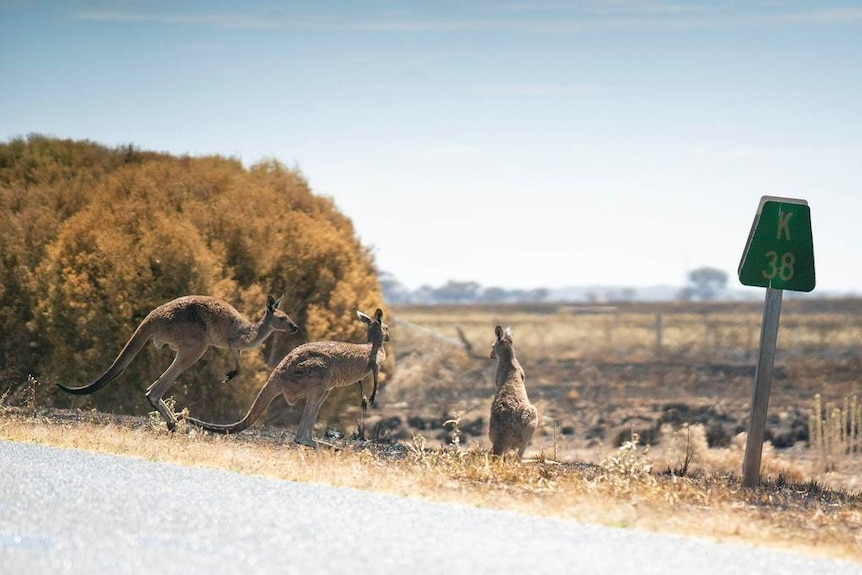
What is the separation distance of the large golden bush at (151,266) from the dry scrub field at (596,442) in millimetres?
1336

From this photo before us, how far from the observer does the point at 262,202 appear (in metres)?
20.1

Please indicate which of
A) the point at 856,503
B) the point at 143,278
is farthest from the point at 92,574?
the point at 143,278

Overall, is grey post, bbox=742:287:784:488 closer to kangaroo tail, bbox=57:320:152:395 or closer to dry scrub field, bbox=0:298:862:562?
dry scrub field, bbox=0:298:862:562

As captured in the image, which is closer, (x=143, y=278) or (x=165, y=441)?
(x=165, y=441)

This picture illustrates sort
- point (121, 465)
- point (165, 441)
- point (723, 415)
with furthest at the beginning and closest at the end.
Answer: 1. point (723, 415)
2. point (165, 441)
3. point (121, 465)

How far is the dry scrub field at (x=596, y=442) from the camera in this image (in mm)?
9555

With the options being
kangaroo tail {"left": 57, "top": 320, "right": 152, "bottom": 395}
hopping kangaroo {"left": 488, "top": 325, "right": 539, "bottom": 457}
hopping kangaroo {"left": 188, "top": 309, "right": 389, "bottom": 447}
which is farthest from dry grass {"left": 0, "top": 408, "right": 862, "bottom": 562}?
kangaroo tail {"left": 57, "top": 320, "right": 152, "bottom": 395}

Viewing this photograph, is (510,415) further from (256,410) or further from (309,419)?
(256,410)

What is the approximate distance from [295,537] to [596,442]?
22060 mm

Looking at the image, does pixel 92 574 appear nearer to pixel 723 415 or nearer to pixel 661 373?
pixel 723 415

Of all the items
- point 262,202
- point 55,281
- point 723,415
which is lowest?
point 723,415

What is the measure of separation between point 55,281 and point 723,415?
21013mm

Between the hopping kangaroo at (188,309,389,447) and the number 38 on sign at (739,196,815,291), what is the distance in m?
4.01

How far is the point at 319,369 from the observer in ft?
43.4
